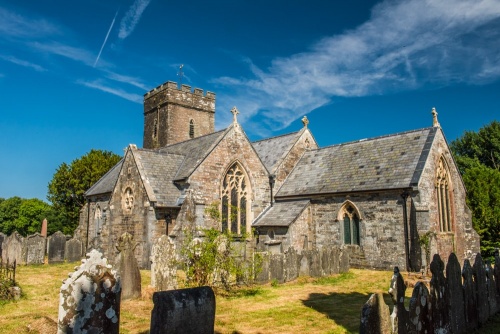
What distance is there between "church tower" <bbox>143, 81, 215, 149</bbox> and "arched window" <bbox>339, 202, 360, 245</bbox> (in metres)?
22.7

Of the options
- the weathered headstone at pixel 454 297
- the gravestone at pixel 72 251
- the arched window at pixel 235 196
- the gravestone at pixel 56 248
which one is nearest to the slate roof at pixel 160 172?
the arched window at pixel 235 196

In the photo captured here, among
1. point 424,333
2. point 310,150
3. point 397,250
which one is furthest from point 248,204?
point 424,333

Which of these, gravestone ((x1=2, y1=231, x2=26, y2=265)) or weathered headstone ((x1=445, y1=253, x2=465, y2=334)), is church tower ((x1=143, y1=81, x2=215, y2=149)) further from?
weathered headstone ((x1=445, y1=253, x2=465, y2=334))

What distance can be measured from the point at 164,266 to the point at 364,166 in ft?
43.0

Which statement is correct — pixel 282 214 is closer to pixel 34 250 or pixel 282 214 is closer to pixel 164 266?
pixel 164 266

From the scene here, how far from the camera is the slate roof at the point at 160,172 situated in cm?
2100

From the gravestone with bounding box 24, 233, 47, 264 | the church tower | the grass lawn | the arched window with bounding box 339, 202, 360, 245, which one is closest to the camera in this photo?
the grass lawn

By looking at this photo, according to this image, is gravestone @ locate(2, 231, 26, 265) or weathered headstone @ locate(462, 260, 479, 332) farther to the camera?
gravestone @ locate(2, 231, 26, 265)

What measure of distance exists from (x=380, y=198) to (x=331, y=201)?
2893mm

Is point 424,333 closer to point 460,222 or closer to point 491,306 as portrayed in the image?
point 491,306

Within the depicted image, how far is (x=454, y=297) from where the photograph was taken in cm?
800

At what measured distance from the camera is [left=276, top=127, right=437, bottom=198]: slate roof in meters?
20.0

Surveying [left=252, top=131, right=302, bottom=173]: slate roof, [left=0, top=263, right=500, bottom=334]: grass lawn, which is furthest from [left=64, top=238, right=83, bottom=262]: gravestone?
[left=252, top=131, right=302, bottom=173]: slate roof

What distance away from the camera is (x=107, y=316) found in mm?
4930
